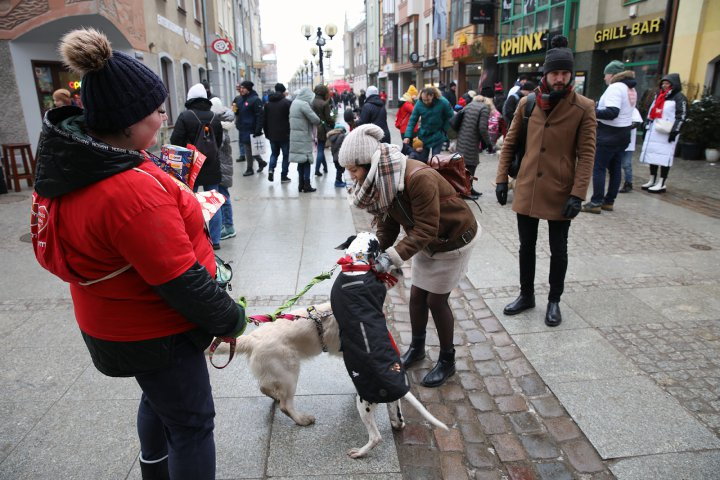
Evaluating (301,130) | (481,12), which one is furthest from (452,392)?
(481,12)

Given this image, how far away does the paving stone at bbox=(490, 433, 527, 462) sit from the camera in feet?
8.75

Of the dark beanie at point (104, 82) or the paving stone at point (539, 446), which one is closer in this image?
the dark beanie at point (104, 82)

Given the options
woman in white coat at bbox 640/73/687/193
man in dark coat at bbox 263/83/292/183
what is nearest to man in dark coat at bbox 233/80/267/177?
man in dark coat at bbox 263/83/292/183

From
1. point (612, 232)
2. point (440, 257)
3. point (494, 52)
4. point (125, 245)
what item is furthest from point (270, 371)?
point (494, 52)

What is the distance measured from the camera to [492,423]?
2949 millimetres

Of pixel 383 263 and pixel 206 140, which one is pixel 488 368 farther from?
pixel 206 140

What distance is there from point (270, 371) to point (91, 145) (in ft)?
5.24

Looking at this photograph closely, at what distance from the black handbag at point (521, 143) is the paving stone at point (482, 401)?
190 cm

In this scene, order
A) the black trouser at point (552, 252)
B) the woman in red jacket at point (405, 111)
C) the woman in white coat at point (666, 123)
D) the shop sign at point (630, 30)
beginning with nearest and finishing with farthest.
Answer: the black trouser at point (552, 252)
the woman in white coat at point (666, 123)
the woman in red jacket at point (405, 111)
the shop sign at point (630, 30)

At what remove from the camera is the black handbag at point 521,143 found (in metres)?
4.04

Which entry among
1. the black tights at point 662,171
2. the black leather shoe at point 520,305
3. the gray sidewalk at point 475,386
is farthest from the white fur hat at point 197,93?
the black tights at point 662,171

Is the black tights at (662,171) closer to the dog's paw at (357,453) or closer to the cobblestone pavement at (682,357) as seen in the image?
the cobblestone pavement at (682,357)

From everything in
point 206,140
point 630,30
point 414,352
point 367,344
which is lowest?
point 414,352

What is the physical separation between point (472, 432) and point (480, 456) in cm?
20
